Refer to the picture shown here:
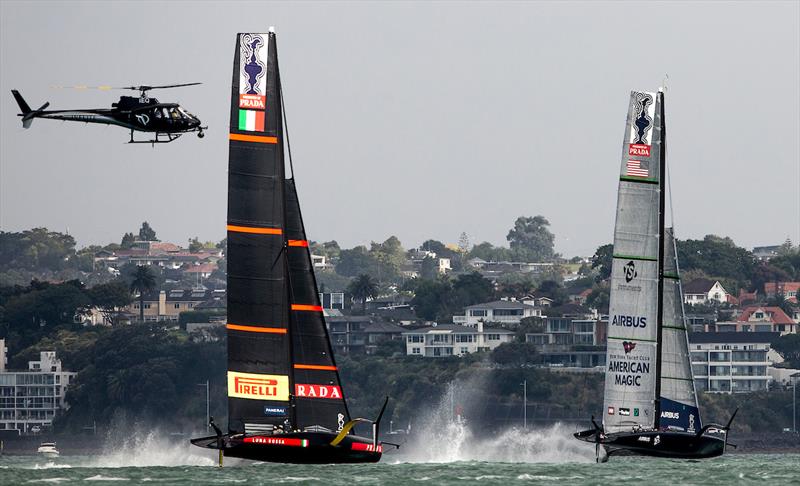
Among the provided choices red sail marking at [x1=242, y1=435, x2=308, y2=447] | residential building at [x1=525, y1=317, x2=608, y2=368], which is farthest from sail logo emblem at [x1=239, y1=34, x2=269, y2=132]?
residential building at [x1=525, y1=317, x2=608, y2=368]

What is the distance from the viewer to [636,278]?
5306 cm

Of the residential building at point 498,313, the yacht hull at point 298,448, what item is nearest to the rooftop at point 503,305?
the residential building at point 498,313

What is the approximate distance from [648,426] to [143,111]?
21.0 m

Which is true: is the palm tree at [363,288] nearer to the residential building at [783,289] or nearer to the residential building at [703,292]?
the residential building at [703,292]

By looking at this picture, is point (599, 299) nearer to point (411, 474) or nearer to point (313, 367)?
point (411, 474)

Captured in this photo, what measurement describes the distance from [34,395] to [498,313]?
4253 cm

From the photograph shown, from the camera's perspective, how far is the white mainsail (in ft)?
173

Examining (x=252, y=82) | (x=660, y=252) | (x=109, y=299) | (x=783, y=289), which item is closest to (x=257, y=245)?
(x=252, y=82)

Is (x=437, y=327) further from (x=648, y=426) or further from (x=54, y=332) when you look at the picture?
(x=648, y=426)

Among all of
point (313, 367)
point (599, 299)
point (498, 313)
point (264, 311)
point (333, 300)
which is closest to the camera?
point (264, 311)

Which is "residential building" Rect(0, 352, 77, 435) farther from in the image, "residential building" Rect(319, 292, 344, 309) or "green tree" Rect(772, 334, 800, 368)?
"green tree" Rect(772, 334, 800, 368)

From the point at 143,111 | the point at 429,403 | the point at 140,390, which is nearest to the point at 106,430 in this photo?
the point at 140,390

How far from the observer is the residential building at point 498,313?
171125 millimetres

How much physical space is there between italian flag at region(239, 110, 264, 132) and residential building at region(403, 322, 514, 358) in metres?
112
